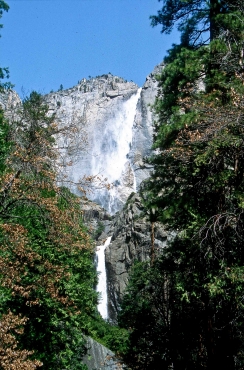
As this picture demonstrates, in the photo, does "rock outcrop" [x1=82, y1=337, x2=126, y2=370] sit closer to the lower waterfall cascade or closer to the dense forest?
the dense forest

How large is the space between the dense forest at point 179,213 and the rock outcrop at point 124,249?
2371 cm

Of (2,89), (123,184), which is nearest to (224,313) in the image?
(2,89)

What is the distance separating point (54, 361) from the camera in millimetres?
13461

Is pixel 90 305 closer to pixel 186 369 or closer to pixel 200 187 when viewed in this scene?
pixel 186 369

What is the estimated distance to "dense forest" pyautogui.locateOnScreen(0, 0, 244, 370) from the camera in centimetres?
784

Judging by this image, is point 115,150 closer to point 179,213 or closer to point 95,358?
point 95,358

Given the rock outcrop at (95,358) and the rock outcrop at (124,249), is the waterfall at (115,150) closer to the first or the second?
the rock outcrop at (124,249)

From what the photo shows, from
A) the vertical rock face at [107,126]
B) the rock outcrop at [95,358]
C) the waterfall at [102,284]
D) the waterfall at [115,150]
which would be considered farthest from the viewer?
the vertical rock face at [107,126]

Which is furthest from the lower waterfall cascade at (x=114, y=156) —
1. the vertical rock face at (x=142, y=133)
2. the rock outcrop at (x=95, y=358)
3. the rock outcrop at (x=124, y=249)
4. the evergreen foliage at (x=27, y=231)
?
the evergreen foliage at (x=27, y=231)

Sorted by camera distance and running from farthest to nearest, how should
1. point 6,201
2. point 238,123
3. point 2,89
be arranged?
point 2,89
point 6,201
point 238,123

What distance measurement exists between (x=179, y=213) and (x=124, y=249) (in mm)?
29600

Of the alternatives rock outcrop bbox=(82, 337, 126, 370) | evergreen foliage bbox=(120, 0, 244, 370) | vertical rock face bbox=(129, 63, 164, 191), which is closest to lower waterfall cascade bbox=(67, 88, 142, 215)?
vertical rock face bbox=(129, 63, 164, 191)

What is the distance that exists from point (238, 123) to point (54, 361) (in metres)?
10.3

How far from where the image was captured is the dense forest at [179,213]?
7.84 m
